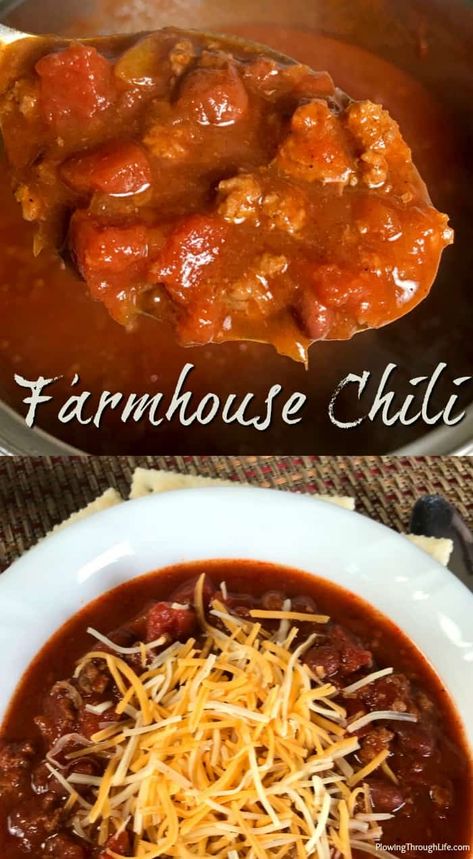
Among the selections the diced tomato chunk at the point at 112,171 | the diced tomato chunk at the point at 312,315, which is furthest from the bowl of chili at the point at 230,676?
the diced tomato chunk at the point at 112,171

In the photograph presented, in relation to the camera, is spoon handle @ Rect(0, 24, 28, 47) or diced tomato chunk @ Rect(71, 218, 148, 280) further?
spoon handle @ Rect(0, 24, 28, 47)

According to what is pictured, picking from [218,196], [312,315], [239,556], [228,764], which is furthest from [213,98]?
[228,764]

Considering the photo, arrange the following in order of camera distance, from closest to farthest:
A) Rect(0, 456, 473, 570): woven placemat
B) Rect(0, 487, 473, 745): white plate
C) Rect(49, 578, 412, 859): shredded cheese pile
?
1. Rect(49, 578, 412, 859): shredded cheese pile
2. Rect(0, 487, 473, 745): white plate
3. Rect(0, 456, 473, 570): woven placemat

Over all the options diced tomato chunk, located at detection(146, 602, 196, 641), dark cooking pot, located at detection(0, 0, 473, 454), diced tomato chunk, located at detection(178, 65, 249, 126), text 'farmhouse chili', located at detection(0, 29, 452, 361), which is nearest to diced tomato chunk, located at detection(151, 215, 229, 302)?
text 'farmhouse chili', located at detection(0, 29, 452, 361)

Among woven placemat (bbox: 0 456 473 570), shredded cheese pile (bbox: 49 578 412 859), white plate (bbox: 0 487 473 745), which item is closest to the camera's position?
shredded cheese pile (bbox: 49 578 412 859)

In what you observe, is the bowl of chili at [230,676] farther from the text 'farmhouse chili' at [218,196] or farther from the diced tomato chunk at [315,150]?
the diced tomato chunk at [315,150]

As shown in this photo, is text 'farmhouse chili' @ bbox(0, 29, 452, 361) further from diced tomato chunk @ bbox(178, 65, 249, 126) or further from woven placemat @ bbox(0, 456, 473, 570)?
woven placemat @ bbox(0, 456, 473, 570)

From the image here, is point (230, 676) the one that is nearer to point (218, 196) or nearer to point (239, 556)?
point (239, 556)

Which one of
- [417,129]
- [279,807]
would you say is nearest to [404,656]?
[279,807]

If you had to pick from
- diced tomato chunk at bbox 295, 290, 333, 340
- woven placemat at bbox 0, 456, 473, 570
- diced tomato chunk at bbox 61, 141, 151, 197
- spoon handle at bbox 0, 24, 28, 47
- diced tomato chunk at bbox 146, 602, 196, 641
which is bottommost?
woven placemat at bbox 0, 456, 473, 570
